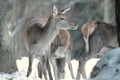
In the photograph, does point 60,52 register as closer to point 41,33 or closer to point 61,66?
point 61,66

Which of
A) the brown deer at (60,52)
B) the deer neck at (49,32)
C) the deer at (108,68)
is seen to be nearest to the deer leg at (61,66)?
the brown deer at (60,52)

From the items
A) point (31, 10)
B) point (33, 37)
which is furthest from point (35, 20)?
point (31, 10)

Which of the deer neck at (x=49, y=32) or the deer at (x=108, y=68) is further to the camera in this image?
the deer neck at (x=49, y=32)

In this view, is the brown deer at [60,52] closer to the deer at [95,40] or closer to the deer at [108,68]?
the deer at [95,40]

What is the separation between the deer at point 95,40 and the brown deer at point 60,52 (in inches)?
15.3

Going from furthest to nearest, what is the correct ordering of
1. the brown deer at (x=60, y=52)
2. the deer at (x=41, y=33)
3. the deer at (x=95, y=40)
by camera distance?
the deer at (x=95, y=40) < the brown deer at (x=60, y=52) < the deer at (x=41, y=33)

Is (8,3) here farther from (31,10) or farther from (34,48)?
(34,48)

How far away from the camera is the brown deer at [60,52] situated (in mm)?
12008

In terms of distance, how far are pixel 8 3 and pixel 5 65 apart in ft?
76.8

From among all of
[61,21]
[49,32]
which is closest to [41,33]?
[49,32]

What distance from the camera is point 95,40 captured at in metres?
12.1

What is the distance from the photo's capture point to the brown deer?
12.0 m

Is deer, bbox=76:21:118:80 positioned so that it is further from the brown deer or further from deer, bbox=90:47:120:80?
deer, bbox=90:47:120:80

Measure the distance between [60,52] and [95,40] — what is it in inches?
31.4
